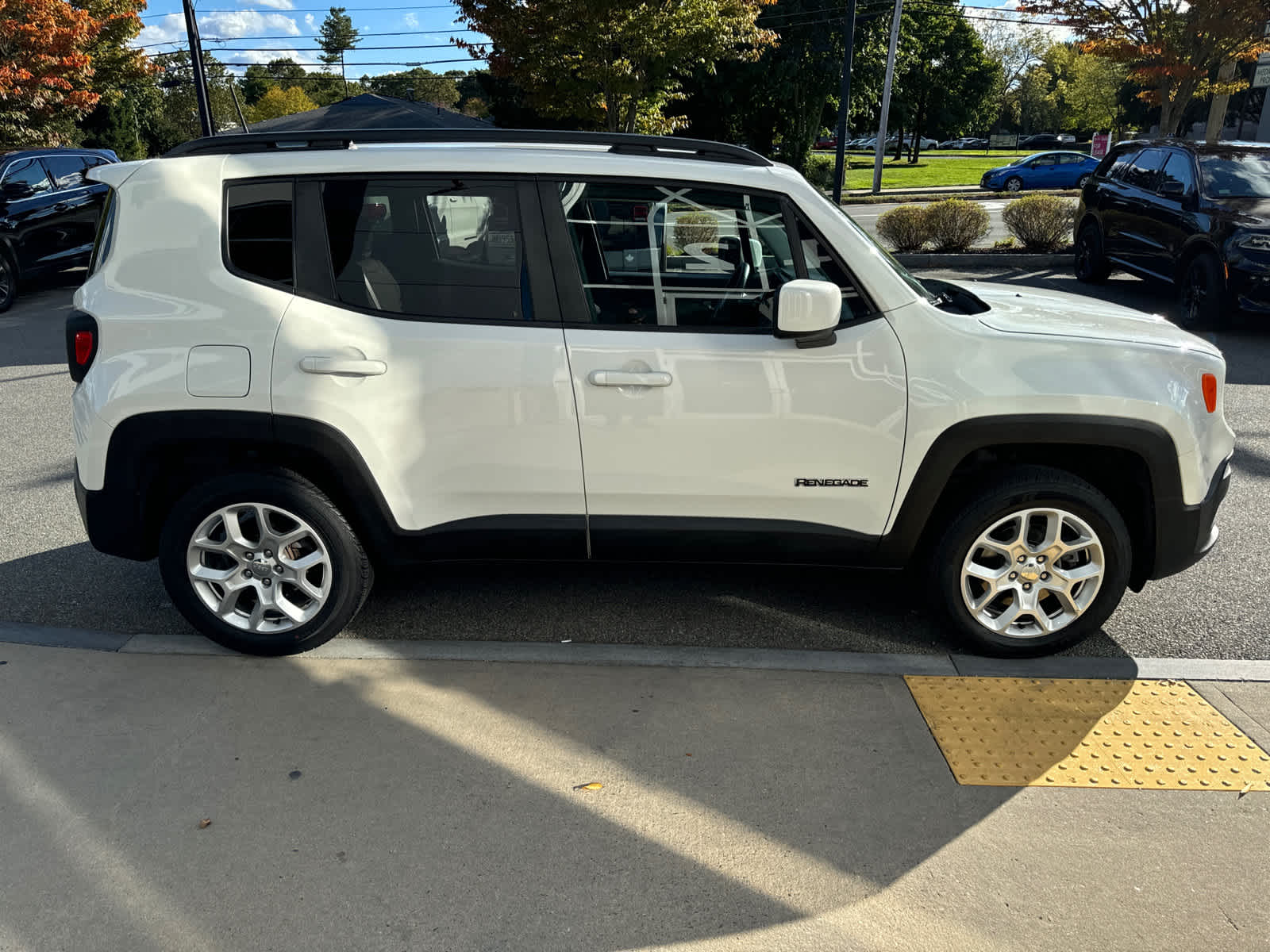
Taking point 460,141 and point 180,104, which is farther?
point 180,104

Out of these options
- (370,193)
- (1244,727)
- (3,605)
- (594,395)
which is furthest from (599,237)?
(3,605)

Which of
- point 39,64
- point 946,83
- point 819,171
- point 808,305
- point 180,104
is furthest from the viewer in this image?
point 946,83

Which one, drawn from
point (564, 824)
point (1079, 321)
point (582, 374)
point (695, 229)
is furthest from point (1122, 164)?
point (564, 824)

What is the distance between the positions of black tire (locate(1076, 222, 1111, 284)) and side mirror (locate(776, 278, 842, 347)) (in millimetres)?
9851

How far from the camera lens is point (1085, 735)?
10.7 ft

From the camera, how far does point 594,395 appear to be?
3.46 meters

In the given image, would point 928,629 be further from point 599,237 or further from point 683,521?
point 599,237

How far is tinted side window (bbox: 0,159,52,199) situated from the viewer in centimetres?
1177

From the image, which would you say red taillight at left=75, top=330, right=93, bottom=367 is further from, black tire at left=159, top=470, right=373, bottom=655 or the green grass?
the green grass

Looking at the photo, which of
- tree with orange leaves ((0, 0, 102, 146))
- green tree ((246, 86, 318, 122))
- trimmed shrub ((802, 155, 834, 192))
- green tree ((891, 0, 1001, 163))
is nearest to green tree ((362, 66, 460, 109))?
green tree ((246, 86, 318, 122))

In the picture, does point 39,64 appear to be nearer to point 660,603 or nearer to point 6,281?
point 6,281

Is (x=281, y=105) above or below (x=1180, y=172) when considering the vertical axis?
above

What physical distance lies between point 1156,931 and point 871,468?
1655 millimetres

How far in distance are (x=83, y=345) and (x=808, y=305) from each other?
258cm
